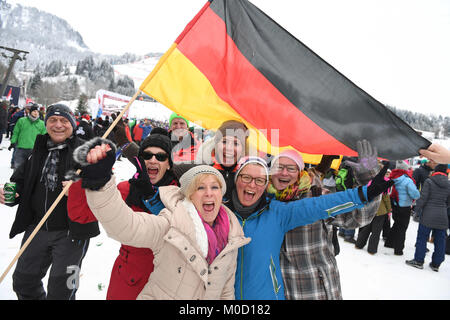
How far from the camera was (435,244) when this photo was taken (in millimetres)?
5340

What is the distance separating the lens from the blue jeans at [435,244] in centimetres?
524

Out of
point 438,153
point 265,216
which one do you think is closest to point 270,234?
point 265,216

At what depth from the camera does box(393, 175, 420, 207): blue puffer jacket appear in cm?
565

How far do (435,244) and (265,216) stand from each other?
547 centimetres

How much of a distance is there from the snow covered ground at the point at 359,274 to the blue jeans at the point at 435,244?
25 centimetres

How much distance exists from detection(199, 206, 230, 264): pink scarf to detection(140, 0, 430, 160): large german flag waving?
3.57 ft

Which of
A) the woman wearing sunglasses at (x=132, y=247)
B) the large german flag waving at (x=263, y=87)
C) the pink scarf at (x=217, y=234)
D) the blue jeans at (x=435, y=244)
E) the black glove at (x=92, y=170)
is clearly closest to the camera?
the black glove at (x=92, y=170)

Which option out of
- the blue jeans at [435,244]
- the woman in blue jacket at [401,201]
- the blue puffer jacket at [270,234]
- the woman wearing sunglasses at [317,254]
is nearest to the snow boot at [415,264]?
the blue jeans at [435,244]

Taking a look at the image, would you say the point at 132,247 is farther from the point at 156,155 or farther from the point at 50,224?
the point at 50,224

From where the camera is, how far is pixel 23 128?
756cm

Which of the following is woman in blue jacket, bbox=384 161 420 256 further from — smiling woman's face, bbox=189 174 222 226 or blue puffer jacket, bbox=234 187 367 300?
smiling woman's face, bbox=189 174 222 226

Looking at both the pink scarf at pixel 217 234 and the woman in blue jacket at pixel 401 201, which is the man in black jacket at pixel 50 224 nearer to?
the pink scarf at pixel 217 234
